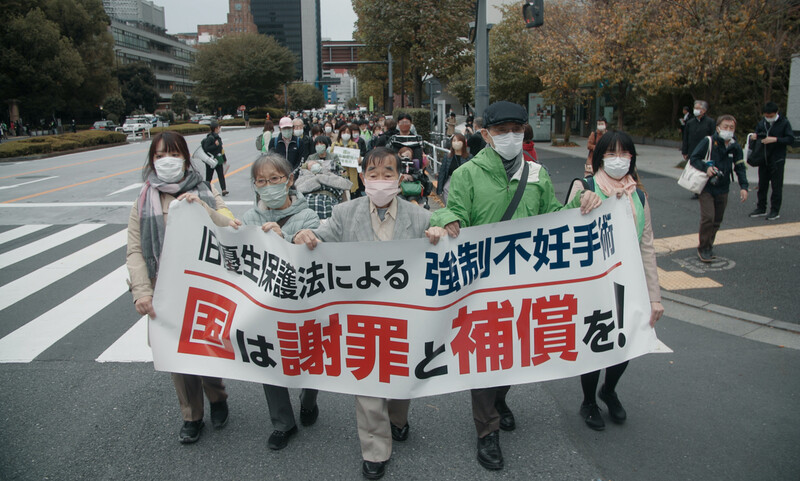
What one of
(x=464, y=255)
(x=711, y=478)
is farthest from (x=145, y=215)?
(x=711, y=478)

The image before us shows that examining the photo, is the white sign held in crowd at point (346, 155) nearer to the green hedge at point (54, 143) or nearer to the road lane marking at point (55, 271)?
the road lane marking at point (55, 271)

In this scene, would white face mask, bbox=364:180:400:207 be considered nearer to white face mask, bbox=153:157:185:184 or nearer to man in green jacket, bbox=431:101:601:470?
man in green jacket, bbox=431:101:601:470

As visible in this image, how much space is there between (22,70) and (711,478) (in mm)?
50129

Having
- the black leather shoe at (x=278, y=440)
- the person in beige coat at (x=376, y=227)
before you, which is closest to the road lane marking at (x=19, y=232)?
the black leather shoe at (x=278, y=440)

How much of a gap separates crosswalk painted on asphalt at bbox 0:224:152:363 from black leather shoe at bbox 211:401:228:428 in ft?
4.91

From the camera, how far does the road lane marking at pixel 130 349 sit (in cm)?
507

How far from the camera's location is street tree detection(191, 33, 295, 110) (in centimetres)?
7619

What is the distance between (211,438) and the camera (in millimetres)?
3730

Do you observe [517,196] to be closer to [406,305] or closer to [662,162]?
[406,305]

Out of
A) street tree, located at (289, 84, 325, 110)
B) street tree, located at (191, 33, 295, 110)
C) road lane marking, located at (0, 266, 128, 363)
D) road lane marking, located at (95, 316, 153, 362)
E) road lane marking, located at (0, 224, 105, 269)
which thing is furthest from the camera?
street tree, located at (289, 84, 325, 110)

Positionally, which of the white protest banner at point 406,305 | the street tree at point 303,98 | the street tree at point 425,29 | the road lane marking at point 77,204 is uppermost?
the street tree at point 303,98

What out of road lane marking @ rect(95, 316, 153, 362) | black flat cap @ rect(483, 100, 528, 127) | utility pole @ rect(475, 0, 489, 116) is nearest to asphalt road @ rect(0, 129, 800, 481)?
road lane marking @ rect(95, 316, 153, 362)

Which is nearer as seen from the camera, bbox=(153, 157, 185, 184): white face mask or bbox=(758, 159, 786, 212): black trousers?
bbox=(153, 157, 185, 184): white face mask

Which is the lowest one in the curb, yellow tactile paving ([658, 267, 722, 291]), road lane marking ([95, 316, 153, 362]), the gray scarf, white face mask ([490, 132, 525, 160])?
road lane marking ([95, 316, 153, 362])
